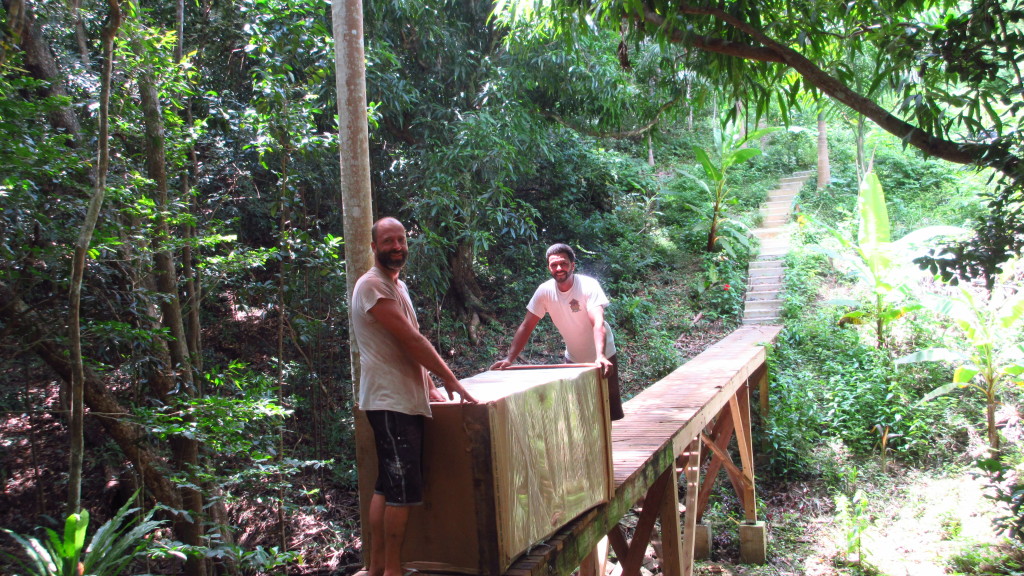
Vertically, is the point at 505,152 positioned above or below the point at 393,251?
above

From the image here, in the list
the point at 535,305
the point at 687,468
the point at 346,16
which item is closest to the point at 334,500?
the point at 687,468

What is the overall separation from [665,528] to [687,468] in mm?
1260

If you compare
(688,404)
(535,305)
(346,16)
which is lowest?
(688,404)

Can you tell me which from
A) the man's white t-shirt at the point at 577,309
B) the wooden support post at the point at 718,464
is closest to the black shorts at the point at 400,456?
the man's white t-shirt at the point at 577,309

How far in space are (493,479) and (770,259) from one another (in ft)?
35.7

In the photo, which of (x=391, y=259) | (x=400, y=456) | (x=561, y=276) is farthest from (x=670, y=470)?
(x=391, y=259)

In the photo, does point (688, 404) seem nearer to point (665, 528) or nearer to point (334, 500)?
point (665, 528)

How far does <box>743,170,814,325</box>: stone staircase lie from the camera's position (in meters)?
10.8

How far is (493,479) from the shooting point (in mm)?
2316

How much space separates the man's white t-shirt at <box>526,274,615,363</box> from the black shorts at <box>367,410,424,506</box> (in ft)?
5.52

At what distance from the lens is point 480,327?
10398mm

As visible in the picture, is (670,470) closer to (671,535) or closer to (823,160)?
(671,535)

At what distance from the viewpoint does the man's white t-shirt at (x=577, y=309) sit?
3963mm

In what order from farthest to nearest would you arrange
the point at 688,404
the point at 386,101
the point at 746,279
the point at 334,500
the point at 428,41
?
the point at 746,279, the point at 428,41, the point at 386,101, the point at 334,500, the point at 688,404
